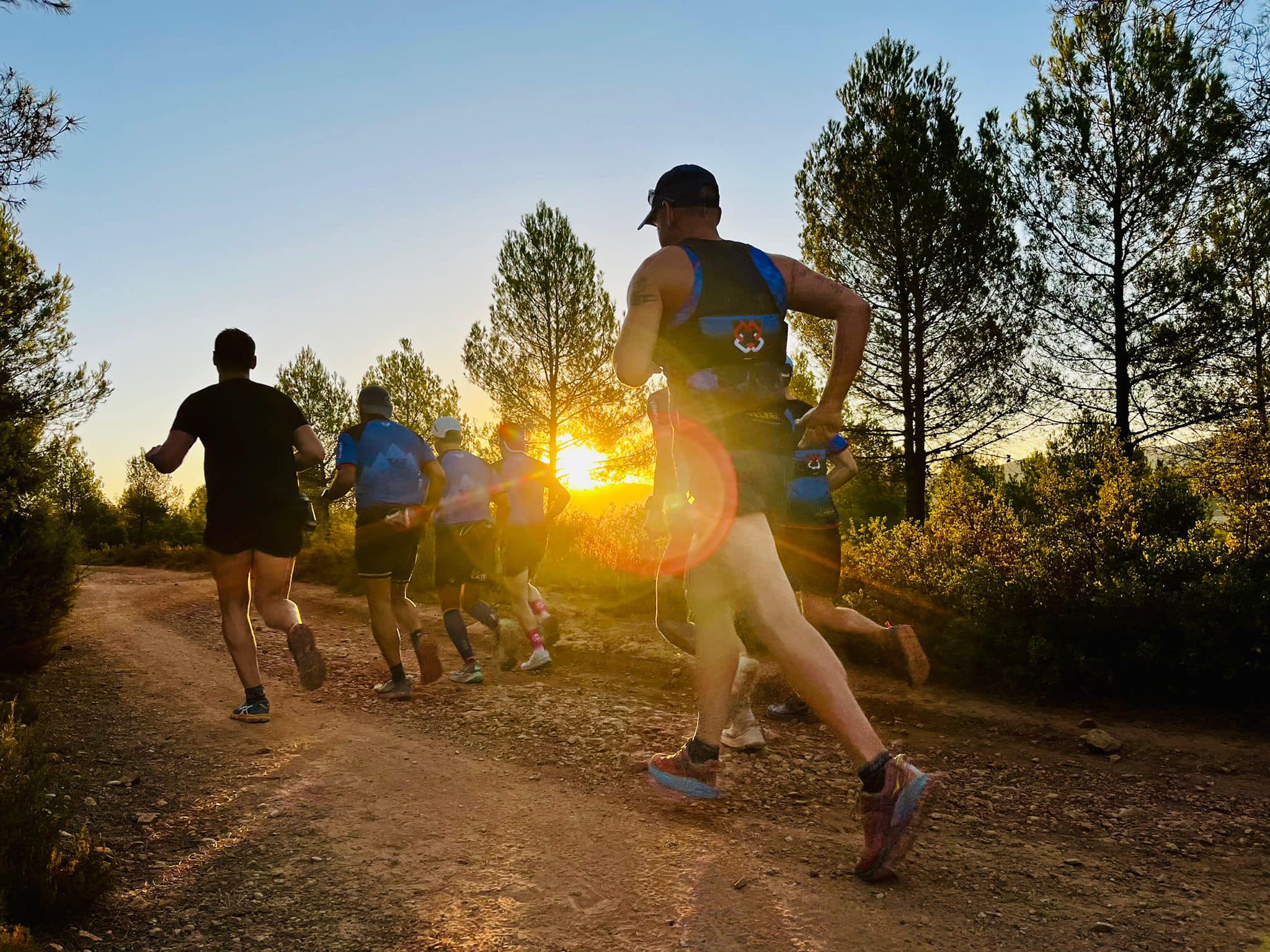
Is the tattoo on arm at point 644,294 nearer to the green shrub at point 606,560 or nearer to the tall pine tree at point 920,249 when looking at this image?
the green shrub at point 606,560

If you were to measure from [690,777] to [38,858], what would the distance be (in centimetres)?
203

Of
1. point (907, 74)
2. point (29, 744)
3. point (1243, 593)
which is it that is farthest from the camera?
point (907, 74)

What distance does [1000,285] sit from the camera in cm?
1600

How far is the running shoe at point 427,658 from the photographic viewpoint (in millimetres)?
5883

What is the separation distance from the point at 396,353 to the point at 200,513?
81.0 feet

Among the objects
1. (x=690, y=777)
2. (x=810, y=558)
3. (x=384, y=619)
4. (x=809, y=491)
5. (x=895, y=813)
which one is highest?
(x=809, y=491)

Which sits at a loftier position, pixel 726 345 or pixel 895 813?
pixel 726 345

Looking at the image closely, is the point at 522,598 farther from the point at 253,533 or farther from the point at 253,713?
the point at 253,533

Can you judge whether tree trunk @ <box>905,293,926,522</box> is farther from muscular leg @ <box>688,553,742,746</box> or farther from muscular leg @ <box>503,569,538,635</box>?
muscular leg @ <box>688,553,742,746</box>

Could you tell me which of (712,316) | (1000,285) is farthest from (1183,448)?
(712,316)

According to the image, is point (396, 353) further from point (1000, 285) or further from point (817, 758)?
point (817, 758)

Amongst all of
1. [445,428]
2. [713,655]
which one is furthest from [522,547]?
[713,655]

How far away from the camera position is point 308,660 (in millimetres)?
4383

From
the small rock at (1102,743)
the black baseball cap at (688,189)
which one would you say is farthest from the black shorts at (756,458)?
the small rock at (1102,743)
